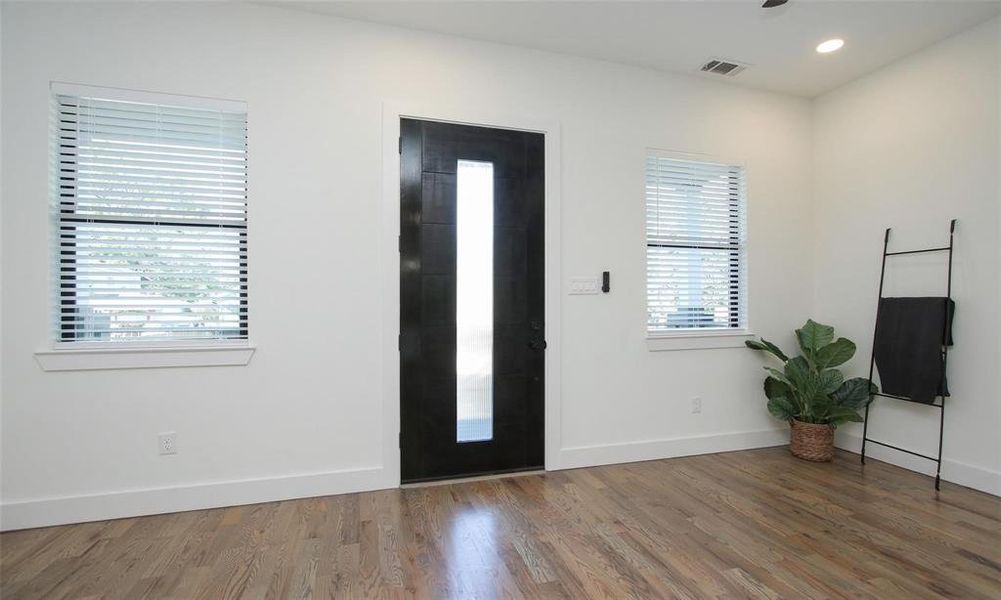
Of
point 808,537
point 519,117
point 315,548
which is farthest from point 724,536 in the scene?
point 519,117

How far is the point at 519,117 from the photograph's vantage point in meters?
3.22

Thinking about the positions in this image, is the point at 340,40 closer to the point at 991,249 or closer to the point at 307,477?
the point at 307,477

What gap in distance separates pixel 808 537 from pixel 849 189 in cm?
284

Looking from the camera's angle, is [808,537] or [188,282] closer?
[808,537]

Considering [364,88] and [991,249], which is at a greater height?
[364,88]

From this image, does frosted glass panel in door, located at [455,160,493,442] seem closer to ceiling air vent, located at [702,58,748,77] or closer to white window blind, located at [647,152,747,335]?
white window blind, located at [647,152,747,335]

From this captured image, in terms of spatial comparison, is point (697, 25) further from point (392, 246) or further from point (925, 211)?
point (392, 246)

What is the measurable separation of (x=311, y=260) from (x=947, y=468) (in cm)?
438

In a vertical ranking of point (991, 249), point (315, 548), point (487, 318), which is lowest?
point (315, 548)

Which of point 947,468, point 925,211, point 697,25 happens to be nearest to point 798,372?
point 947,468

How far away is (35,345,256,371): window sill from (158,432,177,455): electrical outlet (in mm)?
390

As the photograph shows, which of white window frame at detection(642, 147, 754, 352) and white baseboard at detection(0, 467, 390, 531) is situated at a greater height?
white window frame at detection(642, 147, 754, 352)

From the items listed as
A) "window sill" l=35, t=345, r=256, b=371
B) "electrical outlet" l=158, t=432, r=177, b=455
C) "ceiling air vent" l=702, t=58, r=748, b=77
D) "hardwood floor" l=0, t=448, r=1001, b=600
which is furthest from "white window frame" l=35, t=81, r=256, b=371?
"ceiling air vent" l=702, t=58, r=748, b=77

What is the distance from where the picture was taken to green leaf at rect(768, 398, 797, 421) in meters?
3.57
